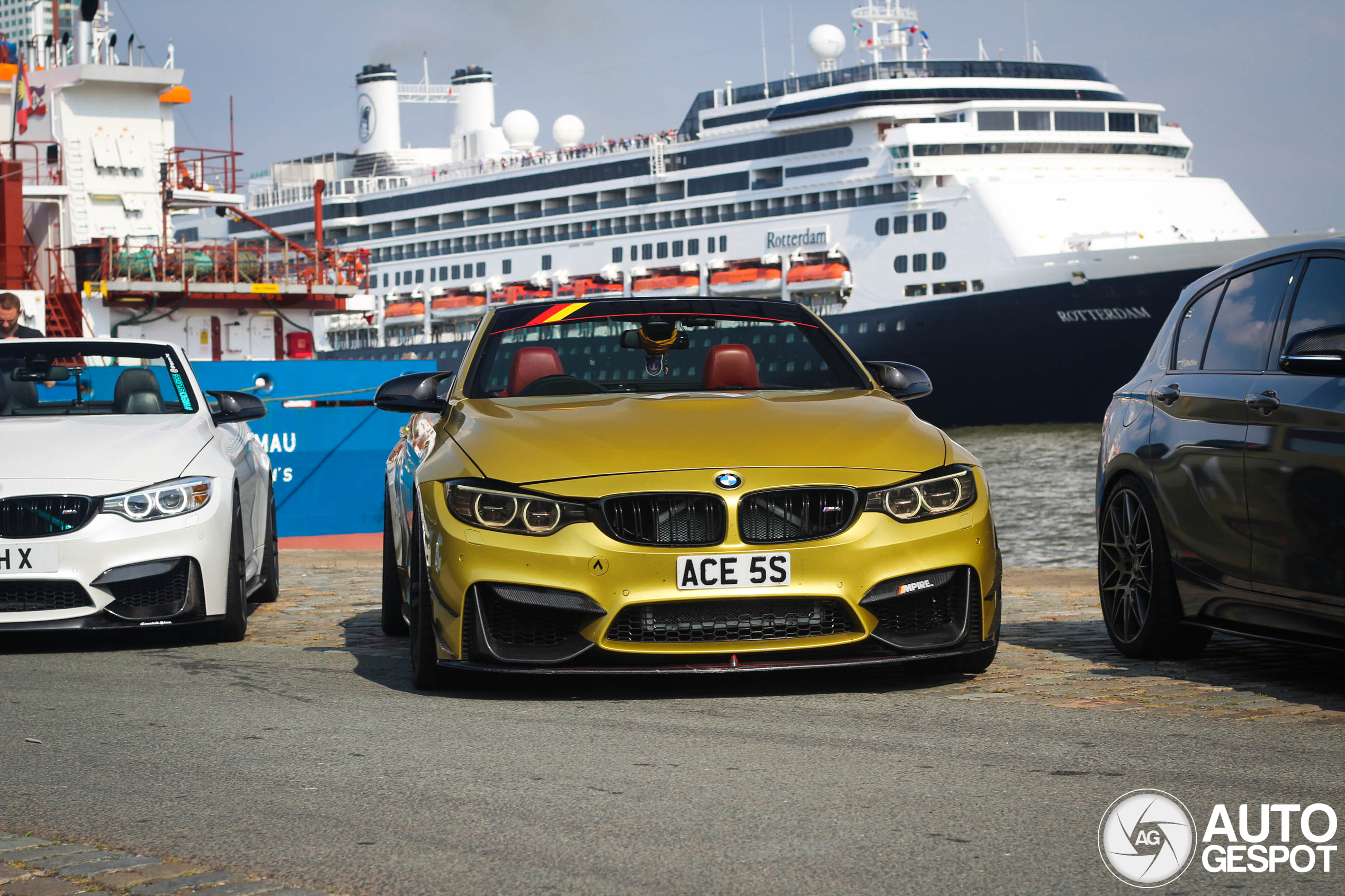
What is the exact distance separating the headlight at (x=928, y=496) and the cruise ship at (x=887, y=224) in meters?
37.7

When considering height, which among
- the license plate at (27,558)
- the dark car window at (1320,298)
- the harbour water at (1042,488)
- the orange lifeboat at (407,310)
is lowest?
the harbour water at (1042,488)

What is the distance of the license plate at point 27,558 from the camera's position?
21.0 feet

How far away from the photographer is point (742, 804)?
148 inches

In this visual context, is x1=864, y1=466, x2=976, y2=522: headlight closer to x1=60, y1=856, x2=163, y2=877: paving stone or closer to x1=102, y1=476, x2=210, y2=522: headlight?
x1=60, y1=856, x2=163, y2=877: paving stone

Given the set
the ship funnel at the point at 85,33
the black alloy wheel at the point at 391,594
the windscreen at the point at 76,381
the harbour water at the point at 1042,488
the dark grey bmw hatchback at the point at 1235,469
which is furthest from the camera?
the ship funnel at the point at 85,33

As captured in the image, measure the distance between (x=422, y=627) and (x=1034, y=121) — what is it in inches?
1913

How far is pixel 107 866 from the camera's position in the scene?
337 cm

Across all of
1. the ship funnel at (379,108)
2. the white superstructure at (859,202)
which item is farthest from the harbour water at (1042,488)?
the ship funnel at (379,108)

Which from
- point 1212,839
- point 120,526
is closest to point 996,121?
point 120,526

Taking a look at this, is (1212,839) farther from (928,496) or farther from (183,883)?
(183,883)

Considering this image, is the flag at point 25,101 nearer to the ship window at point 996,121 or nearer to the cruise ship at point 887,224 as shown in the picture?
the cruise ship at point 887,224

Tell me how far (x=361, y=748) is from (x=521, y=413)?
1.52 metres

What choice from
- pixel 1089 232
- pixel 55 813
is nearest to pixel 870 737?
pixel 55 813

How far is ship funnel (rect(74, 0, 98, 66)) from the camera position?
32406mm
